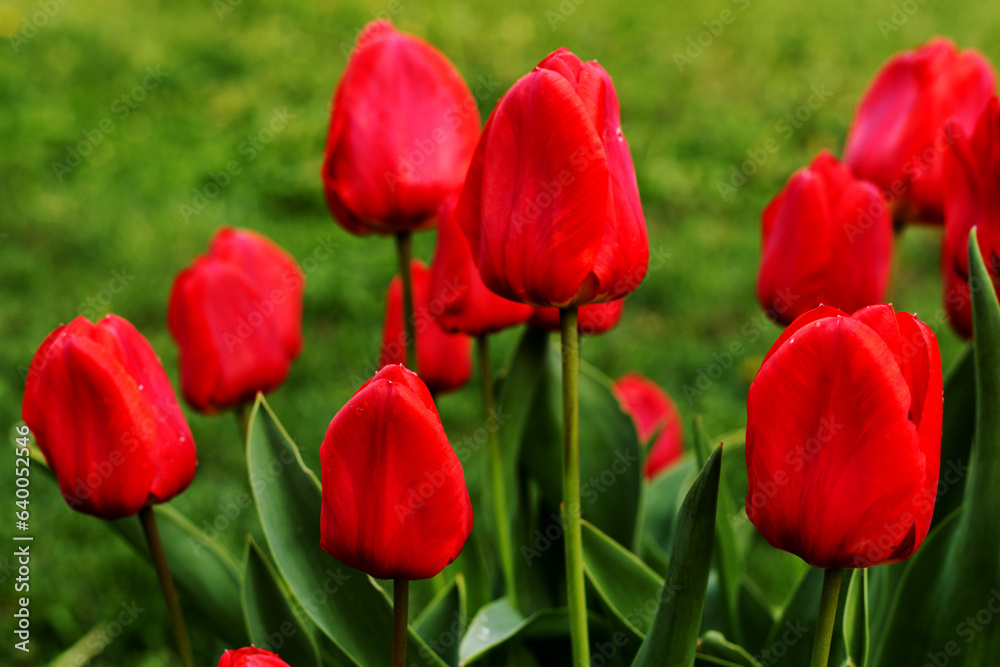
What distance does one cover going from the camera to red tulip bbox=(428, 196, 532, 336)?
1058mm

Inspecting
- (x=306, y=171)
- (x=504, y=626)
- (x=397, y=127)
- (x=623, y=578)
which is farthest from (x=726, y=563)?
(x=306, y=171)

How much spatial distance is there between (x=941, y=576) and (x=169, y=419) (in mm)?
697

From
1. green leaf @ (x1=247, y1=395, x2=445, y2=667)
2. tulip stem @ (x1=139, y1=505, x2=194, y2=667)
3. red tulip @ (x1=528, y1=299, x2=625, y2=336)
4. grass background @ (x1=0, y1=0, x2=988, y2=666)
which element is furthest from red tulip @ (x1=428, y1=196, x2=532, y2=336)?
grass background @ (x1=0, y1=0, x2=988, y2=666)

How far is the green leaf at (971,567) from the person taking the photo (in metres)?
0.84

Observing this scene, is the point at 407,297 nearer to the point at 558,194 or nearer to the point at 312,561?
the point at 312,561

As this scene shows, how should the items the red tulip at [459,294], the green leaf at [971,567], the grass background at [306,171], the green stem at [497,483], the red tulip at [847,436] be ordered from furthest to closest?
the grass background at [306,171] → the green stem at [497,483] → the red tulip at [459,294] → the green leaf at [971,567] → the red tulip at [847,436]

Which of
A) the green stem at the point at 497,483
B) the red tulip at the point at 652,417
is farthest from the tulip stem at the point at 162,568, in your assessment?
the red tulip at the point at 652,417

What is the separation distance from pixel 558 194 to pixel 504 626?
53 cm

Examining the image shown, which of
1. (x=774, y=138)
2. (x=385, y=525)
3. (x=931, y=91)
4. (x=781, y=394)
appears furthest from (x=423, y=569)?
(x=774, y=138)

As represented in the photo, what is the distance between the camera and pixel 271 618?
1.03 meters

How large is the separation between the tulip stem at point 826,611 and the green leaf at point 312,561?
0.38 meters

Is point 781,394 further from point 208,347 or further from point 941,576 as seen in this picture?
point 208,347

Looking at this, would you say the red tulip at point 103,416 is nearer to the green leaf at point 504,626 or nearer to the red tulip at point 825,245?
the green leaf at point 504,626

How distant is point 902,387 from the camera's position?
2.10 ft
